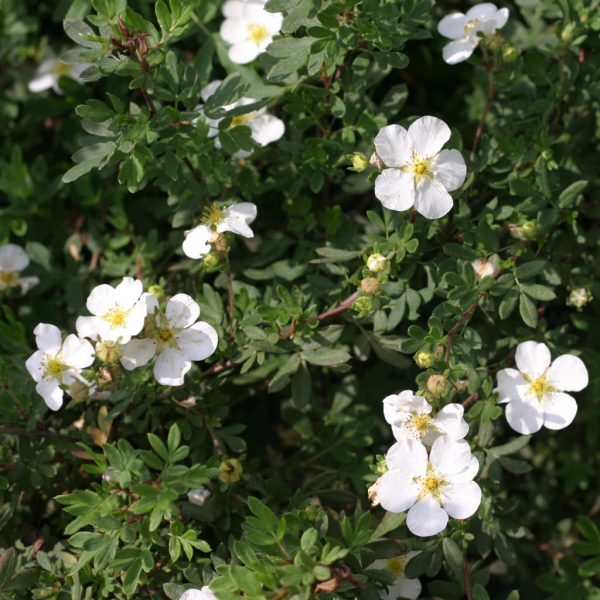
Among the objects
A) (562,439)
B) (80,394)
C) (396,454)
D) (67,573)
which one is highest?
(80,394)

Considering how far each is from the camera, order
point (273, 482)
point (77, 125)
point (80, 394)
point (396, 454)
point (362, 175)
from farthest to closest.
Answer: point (77, 125) < point (362, 175) < point (273, 482) < point (80, 394) < point (396, 454)

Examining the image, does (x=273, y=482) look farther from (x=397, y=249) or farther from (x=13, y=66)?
(x=13, y=66)

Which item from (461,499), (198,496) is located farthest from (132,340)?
(461,499)

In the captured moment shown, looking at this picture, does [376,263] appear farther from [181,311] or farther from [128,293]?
[128,293]

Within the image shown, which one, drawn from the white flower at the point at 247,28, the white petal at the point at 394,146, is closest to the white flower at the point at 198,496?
the white petal at the point at 394,146

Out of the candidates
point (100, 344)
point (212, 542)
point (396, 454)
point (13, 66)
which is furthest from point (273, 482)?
point (13, 66)

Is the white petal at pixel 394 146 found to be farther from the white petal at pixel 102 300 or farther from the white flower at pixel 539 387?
the white petal at pixel 102 300

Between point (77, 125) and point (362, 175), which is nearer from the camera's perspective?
point (362, 175)
